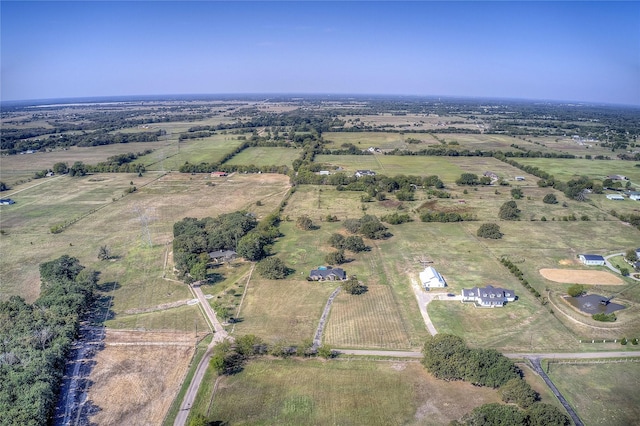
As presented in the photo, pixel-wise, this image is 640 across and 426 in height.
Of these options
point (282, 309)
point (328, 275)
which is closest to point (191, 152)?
point (328, 275)

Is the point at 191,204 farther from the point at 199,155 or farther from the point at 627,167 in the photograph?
the point at 627,167

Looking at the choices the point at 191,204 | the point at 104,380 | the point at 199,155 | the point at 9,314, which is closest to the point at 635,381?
the point at 104,380

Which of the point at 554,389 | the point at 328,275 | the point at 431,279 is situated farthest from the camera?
the point at 328,275

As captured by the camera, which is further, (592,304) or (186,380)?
(592,304)

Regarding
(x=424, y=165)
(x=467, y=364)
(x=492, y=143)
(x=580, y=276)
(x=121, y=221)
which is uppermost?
(x=492, y=143)

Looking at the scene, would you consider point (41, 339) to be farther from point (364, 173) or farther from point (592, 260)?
point (364, 173)

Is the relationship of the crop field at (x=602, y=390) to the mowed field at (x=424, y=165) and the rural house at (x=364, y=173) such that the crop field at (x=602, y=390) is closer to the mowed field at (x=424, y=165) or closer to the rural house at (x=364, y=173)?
the mowed field at (x=424, y=165)

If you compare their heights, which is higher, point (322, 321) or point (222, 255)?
point (222, 255)

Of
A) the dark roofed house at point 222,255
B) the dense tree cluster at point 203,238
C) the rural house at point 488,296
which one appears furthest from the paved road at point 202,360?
the rural house at point 488,296
